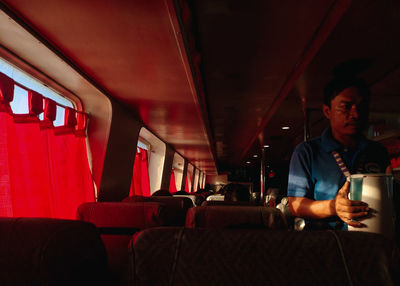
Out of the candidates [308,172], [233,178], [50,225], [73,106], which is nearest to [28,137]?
[73,106]

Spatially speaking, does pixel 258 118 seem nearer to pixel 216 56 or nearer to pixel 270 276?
pixel 216 56

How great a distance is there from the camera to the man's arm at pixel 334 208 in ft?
2.86

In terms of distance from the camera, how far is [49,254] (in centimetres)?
81

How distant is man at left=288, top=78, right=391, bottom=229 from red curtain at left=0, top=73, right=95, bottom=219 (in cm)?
261

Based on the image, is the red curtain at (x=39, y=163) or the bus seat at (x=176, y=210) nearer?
the red curtain at (x=39, y=163)

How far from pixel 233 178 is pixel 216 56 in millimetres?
19736

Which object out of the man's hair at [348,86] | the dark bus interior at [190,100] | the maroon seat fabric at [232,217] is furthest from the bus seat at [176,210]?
the man's hair at [348,86]

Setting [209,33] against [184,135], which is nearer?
[209,33]

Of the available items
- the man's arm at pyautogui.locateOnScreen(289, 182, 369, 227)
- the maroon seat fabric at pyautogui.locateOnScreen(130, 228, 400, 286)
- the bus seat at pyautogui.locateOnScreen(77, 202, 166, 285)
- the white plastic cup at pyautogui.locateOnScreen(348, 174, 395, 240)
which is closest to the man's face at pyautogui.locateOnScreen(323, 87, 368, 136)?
the man's arm at pyautogui.locateOnScreen(289, 182, 369, 227)

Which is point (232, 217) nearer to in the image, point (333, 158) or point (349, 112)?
point (333, 158)

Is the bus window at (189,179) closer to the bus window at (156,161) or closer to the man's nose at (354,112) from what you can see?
the bus window at (156,161)

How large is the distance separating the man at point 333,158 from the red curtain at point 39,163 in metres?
2.61

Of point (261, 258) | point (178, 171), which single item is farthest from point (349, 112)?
point (178, 171)

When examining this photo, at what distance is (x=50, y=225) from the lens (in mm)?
877
